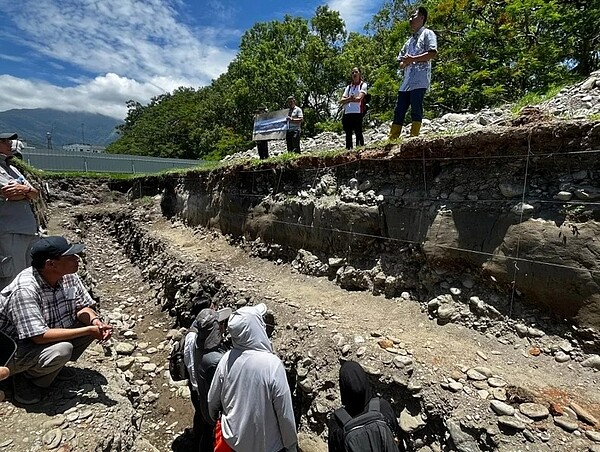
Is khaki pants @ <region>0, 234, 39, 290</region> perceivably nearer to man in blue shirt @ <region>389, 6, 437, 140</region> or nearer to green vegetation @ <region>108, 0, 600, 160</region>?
man in blue shirt @ <region>389, 6, 437, 140</region>

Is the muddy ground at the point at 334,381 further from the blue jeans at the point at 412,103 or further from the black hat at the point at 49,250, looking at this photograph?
the blue jeans at the point at 412,103

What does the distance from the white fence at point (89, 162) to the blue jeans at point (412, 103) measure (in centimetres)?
1934

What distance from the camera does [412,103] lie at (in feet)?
20.2

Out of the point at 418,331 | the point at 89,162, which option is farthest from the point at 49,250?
the point at 89,162

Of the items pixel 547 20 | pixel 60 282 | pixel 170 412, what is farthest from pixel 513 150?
pixel 547 20

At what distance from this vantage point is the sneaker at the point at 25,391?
10.3 feet

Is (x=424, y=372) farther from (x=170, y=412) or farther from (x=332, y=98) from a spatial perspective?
(x=332, y=98)

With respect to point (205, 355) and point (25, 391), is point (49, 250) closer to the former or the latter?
point (25, 391)

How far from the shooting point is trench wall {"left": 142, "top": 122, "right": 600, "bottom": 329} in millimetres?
3949

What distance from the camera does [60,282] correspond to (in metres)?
3.28

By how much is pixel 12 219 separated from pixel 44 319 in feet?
5.37

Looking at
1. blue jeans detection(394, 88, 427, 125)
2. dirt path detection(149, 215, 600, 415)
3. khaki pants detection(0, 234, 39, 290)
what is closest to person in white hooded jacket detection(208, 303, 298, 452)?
dirt path detection(149, 215, 600, 415)

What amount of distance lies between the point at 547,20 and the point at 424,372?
12.2 metres

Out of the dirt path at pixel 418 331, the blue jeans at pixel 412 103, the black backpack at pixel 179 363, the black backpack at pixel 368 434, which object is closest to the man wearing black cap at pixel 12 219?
the black backpack at pixel 179 363
